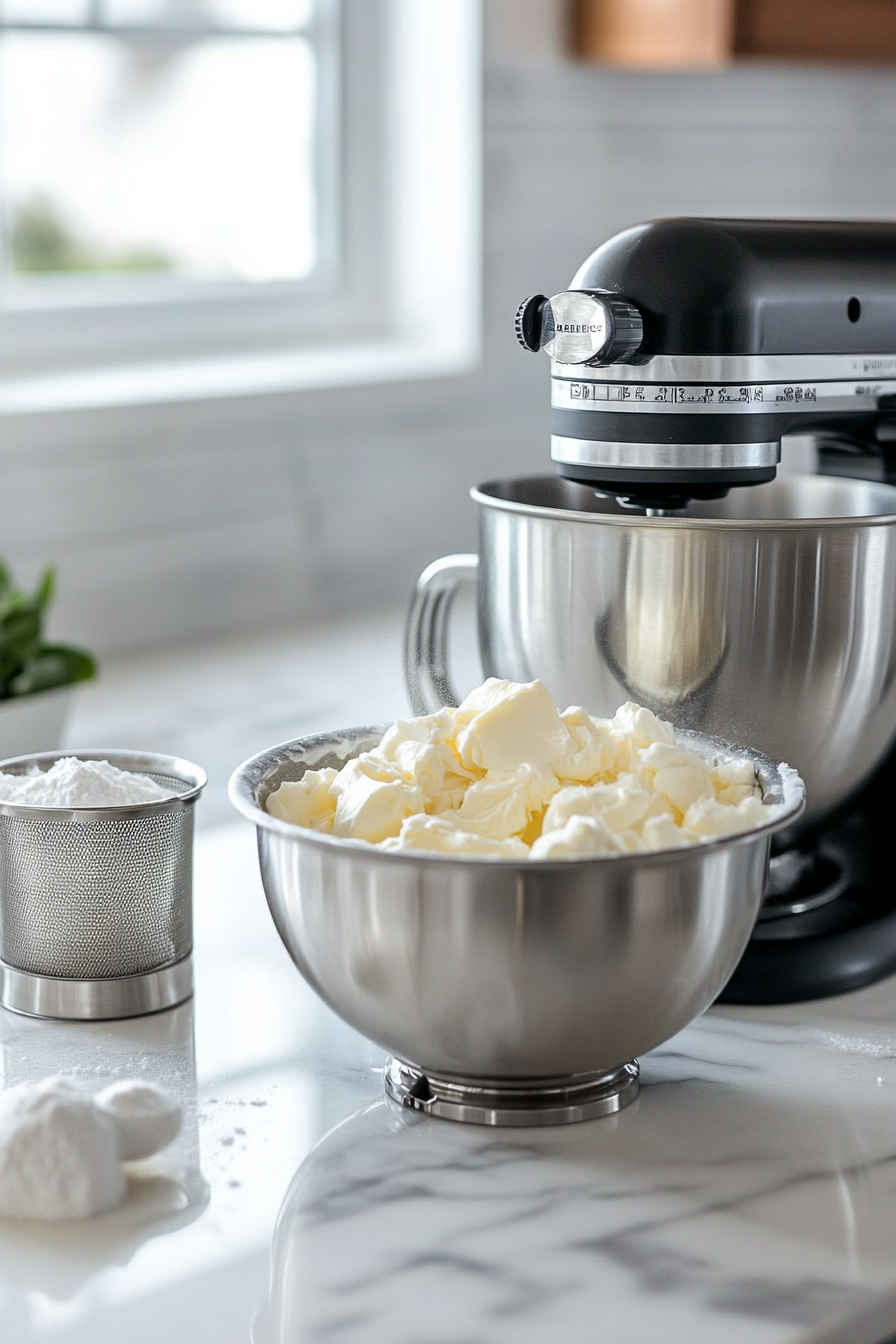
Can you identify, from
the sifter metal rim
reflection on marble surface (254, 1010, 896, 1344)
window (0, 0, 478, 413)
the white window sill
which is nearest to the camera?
reflection on marble surface (254, 1010, 896, 1344)

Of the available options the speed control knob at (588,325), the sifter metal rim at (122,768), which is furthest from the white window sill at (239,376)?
the speed control knob at (588,325)

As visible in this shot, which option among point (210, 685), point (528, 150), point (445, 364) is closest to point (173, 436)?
point (210, 685)

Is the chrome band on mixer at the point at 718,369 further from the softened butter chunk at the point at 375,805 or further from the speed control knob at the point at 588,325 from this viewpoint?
the softened butter chunk at the point at 375,805

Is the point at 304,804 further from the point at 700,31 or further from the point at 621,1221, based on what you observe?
the point at 700,31

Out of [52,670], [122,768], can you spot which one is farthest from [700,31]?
[122,768]

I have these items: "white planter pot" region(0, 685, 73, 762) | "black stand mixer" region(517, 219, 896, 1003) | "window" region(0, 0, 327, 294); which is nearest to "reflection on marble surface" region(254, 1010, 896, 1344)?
"black stand mixer" region(517, 219, 896, 1003)

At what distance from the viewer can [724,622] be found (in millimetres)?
778

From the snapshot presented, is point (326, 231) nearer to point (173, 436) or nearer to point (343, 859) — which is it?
point (173, 436)

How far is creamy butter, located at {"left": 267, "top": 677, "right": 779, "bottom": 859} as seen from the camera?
63 centimetres

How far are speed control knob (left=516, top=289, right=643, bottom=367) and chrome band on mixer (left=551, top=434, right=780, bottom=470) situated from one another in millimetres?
41

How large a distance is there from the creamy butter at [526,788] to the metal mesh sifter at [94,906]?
0.36 ft

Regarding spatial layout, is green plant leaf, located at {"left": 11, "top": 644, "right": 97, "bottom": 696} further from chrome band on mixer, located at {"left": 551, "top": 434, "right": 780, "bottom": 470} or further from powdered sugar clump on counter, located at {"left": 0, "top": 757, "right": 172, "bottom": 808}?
chrome band on mixer, located at {"left": 551, "top": 434, "right": 780, "bottom": 470}

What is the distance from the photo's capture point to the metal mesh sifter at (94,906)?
30.0 inches

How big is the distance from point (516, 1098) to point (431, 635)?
30 cm
